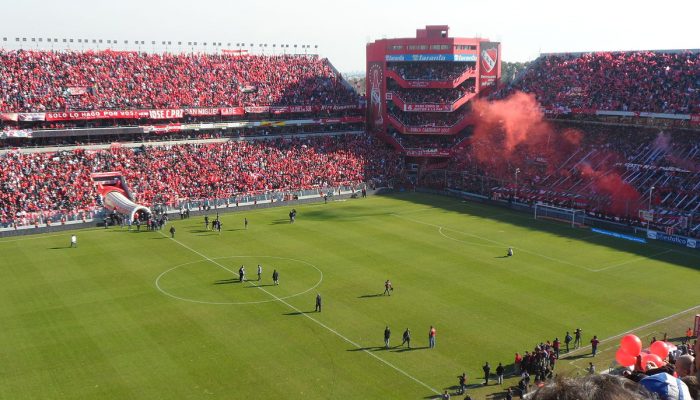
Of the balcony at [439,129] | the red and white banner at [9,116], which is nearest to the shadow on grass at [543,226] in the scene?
the balcony at [439,129]

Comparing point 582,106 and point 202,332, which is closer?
Result: point 202,332

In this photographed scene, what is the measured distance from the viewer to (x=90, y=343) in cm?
3003

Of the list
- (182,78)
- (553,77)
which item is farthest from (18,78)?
(553,77)

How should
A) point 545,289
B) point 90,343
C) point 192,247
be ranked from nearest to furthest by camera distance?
point 90,343 → point 545,289 → point 192,247

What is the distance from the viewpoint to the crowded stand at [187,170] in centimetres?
5681

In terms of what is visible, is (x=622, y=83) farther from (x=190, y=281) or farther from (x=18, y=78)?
(x=18, y=78)

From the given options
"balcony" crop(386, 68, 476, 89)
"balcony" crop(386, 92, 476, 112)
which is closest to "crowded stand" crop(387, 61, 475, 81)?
"balcony" crop(386, 68, 476, 89)

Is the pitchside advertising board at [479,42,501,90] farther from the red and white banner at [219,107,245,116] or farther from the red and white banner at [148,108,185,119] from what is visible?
the red and white banner at [148,108,185,119]

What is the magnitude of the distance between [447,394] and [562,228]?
1336 inches

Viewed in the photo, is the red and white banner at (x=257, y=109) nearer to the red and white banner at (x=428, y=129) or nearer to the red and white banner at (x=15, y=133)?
the red and white banner at (x=428, y=129)

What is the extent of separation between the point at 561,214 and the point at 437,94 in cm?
2777

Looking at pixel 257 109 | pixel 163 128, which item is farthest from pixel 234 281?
pixel 257 109

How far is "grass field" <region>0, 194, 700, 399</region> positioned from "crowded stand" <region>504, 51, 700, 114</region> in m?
20.0

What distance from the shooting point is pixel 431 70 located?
80.2 metres
